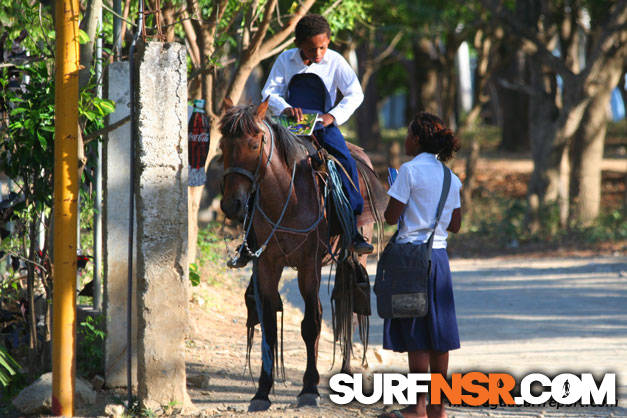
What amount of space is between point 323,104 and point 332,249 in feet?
3.93

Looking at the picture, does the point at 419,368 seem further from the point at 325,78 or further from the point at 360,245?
the point at 325,78

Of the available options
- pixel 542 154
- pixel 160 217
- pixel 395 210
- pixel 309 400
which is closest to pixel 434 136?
pixel 395 210

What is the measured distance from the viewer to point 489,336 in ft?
30.7

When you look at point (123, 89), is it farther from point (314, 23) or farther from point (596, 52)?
Answer: point (596, 52)

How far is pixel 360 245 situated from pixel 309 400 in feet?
4.08

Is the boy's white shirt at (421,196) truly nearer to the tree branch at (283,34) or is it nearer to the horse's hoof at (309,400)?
the horse's hoof at (309,400)

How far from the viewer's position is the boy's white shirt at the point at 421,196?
18.1ft

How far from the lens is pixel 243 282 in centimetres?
1223

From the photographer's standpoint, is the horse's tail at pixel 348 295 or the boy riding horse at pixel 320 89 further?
the horse's tail at pixel 348 295

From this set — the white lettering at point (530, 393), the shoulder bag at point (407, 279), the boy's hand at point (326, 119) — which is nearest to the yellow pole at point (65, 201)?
the boy's hand at point (326, 119)

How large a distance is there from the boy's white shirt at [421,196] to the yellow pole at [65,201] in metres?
2.14

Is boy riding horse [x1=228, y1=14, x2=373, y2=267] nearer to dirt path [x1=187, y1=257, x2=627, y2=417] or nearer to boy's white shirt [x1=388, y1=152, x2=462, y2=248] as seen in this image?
boy's white shirt [x1=388, y1=152, x2=462, y2=248]

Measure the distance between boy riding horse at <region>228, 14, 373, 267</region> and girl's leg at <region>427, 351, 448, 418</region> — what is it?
116 centimetres

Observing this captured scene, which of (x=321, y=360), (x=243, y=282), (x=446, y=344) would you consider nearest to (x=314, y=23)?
(x=446, y=344)
